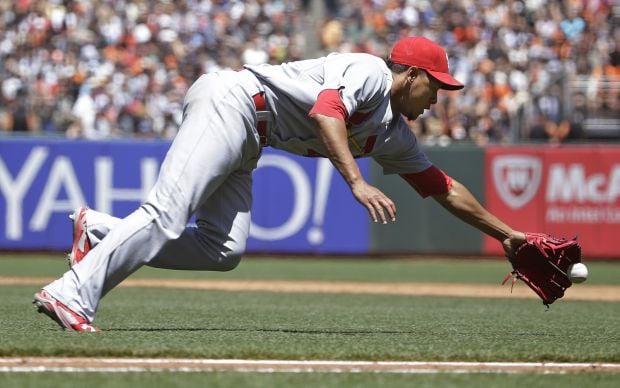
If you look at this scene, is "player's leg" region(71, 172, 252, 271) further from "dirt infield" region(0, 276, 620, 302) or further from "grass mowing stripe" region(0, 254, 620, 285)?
"grass mowing stripe" region(0, 254, 620, 285)

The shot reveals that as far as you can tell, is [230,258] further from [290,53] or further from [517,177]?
[290,53]

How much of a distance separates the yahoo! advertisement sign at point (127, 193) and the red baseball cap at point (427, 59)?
9.52 meters

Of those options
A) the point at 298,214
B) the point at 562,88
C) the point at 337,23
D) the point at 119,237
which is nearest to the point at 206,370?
the point at 119,237

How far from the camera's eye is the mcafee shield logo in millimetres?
15430

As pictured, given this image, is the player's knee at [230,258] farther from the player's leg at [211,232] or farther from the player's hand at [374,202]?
the player's hand at [374,202]

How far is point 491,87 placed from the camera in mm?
18094

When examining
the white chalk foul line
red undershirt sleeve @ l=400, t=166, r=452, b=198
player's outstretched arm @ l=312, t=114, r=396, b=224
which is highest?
player's outstretched arm @ l=312, t=114, r=396, b=224

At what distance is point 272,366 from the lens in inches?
168

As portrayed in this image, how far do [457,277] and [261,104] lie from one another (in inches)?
331

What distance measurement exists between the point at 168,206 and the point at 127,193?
33.5 ft

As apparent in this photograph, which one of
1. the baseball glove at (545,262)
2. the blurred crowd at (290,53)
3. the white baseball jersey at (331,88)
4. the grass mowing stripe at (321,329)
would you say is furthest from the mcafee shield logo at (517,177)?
the white baseball jersey at (331,88)

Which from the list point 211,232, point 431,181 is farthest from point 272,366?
point 431,181

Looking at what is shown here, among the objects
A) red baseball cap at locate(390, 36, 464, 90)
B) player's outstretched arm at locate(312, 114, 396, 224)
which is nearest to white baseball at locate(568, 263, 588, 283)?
red baseball cap at locate(390, 36, 464, 90)

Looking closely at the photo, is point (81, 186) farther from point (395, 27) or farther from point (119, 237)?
point (119, 237)
